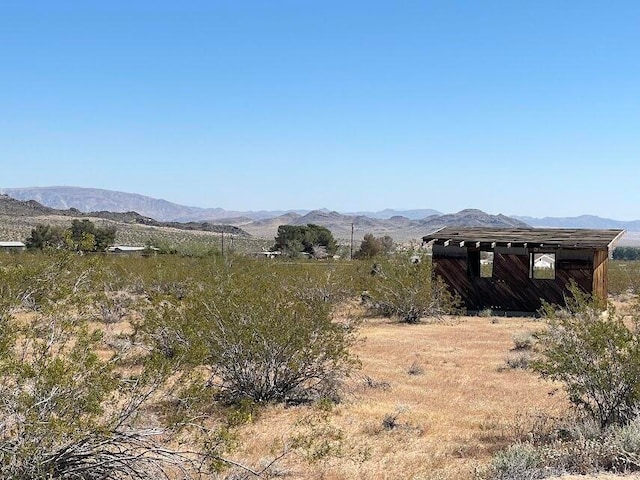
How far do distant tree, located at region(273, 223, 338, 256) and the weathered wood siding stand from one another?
130ft

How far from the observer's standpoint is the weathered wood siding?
74.4 feet

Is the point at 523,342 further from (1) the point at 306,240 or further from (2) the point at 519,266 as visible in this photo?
(1) the point at 306,240

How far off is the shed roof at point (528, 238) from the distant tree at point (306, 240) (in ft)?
127

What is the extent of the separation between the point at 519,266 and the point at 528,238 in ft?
3.42

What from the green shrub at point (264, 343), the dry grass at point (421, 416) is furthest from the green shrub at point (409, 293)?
the green shrub at point (264, 343)

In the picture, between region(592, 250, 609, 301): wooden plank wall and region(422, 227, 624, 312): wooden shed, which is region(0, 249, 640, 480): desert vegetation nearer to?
→ region(422, 227, 624, 312): wooden shed

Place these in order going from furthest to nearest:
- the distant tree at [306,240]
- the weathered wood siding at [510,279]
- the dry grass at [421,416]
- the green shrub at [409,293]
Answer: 1. the distant tree at [306,240]
2. the weathered wood siding at [510,279]
3. the green shrub at [409,293]
4. the dry grass at [421,416]

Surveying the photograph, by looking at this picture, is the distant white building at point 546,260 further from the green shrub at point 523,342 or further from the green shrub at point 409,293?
the green shrub at point 523,342

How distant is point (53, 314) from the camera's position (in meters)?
6.05

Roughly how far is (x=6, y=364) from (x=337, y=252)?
65.4 metres

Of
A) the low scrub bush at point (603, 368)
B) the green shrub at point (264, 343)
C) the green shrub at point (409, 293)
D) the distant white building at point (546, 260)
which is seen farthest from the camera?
the distant white building at point (546, 260)

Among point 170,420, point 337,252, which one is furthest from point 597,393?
point 337,252

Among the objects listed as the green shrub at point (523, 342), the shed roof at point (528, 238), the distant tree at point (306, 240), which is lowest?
the green shrub at point (523, 342)

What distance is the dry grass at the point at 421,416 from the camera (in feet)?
24.6
